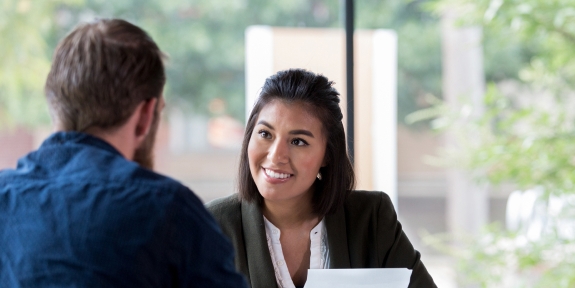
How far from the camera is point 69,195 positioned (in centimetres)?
80

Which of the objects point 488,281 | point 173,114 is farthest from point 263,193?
point 173,114

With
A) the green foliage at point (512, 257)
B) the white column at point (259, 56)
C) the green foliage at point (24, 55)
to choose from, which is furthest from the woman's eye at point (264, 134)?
the green foliage at point (24, 55)

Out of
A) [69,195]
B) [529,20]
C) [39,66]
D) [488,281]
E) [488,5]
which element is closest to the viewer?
[69,195]

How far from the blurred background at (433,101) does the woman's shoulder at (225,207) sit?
485 millimetres

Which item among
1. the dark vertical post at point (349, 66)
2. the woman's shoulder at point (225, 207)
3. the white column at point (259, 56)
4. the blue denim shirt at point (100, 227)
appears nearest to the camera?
the blue denim shirt at point (100, 227)

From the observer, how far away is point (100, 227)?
2.57ft

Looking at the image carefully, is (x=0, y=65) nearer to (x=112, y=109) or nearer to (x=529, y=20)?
(x=529, y=20)

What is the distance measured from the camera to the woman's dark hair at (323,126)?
153 cm

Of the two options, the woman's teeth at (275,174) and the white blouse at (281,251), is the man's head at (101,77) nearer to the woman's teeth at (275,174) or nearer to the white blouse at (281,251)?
the woman's teeth at (275,174)

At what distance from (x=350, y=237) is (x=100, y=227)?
2.84ft

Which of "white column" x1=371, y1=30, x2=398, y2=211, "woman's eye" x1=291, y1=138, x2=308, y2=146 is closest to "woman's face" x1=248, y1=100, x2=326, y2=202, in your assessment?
"woman's eye" x1=291, y1=138, x2=308, y2=146

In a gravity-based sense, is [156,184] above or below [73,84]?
below

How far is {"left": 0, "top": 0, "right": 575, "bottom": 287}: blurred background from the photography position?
8.32 ft

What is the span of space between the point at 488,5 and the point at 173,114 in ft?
13.5
